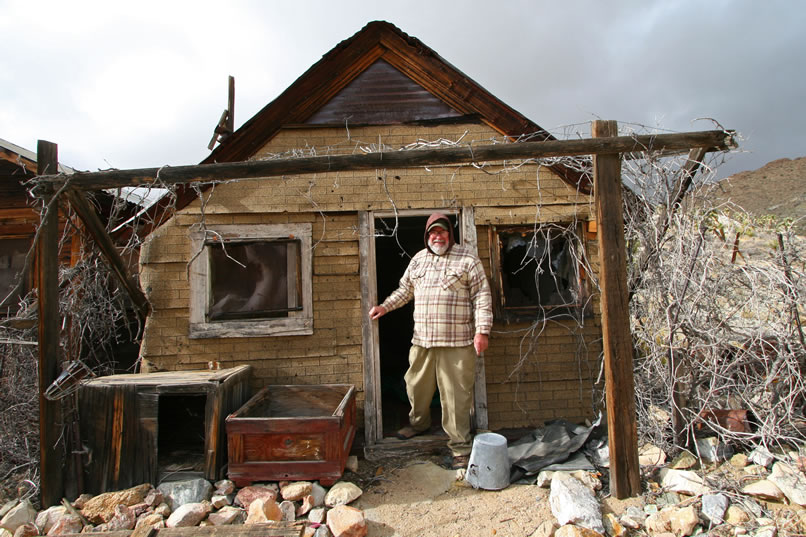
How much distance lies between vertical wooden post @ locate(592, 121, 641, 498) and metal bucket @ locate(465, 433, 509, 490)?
0.81 metres

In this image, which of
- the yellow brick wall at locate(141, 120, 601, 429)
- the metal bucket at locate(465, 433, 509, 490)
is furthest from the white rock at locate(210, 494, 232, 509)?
the metal bucket at locate(465, 433, 509, 490)

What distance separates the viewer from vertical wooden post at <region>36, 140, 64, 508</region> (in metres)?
3.52

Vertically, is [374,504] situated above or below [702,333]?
below

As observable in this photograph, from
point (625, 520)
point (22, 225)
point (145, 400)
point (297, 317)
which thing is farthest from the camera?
point (22, 225)

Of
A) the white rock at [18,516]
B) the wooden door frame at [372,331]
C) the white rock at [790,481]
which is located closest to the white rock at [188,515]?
the white rock at [18,516]

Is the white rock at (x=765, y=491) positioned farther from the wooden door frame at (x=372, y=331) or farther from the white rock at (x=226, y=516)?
the white rock at (x=226, y=516)

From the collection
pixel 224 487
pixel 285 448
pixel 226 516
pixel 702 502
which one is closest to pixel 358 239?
pixel 285 448

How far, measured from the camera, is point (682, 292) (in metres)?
3.56

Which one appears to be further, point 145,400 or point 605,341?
point 145,400

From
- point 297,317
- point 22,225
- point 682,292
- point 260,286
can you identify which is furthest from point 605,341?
point 22,225

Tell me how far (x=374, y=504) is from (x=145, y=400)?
2.10 metres

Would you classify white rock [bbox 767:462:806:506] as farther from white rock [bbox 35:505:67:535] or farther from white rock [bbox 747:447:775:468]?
white rock [bbox 35:505:67:535]

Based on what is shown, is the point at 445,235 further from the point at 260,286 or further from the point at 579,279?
the point at 260,286

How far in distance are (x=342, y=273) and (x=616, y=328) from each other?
8.76ft
